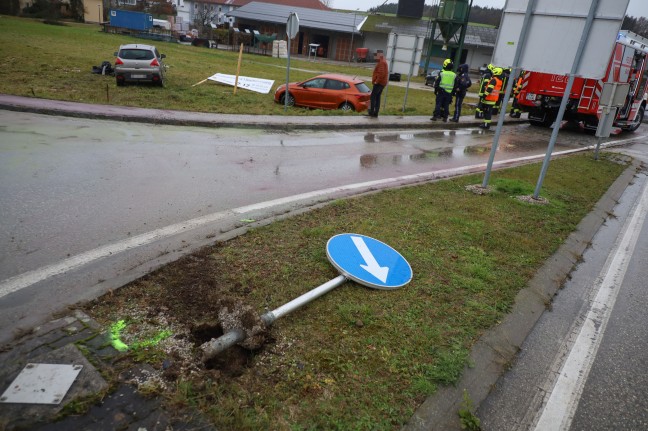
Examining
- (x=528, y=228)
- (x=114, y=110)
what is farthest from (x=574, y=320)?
(x=114, y=110)

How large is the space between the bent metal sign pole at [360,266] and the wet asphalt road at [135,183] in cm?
147

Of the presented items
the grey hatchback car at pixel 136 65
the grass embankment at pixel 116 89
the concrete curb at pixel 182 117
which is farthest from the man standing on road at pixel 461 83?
the grey hatchback car at pixel 136 65

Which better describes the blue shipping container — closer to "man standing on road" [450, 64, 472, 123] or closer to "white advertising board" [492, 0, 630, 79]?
"man standing on road" [450, 64, 472, 123]

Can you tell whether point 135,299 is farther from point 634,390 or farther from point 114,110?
point 114,110

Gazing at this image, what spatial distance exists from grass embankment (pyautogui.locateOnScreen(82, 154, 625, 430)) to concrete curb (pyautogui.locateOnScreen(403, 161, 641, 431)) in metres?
0.07

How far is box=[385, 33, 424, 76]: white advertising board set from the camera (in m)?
16.1

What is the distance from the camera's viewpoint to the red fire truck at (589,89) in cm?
1617

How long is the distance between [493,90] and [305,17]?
42.3m

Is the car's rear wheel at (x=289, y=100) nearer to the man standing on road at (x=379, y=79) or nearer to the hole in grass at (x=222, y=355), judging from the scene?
the man standing on road at (x=379, y=79)

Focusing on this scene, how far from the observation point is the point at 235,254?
14.1 feet

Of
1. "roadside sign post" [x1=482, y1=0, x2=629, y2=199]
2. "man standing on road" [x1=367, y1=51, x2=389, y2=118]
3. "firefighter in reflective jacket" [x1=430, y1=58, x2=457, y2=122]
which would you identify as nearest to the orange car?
"man standing on road" [x1=367, y1=51, x2=389, y2=118]

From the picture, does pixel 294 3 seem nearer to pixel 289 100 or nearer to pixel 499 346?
pixel 289 100

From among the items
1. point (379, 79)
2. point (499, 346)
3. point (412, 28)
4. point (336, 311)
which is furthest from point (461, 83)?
point (412, 28)

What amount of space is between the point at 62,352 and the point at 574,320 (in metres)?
4.19
